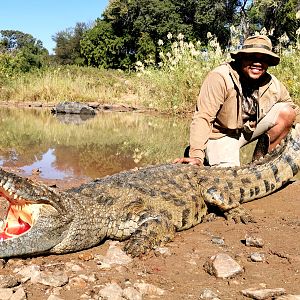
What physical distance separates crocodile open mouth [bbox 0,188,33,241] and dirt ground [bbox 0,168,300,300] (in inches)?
7.0

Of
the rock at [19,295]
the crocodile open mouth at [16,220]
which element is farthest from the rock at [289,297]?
the crocodile open mouth at [16,220]

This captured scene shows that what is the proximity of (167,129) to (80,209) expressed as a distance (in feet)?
22.3

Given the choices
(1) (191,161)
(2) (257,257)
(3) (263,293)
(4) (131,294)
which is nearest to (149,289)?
(4) (131,294)

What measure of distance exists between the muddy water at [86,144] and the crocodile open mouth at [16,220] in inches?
106

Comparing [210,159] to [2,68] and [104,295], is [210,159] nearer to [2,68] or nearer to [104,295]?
[104,295]

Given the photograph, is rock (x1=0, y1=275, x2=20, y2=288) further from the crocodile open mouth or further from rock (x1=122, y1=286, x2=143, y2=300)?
rock (x1=122, y1=286, x2=143, y2=300)

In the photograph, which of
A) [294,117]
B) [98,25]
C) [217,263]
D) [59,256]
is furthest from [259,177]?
[98,25]

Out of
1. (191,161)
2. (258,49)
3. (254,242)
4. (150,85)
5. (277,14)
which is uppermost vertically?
(277,14)

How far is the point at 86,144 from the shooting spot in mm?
8055

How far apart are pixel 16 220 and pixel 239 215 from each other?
1.88 metres

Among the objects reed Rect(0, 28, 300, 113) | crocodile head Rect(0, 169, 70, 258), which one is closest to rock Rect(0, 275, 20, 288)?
crocodile head Rect(0, 169, 70, 258)

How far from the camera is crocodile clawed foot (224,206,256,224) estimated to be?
3.72m

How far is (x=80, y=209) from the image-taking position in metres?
3.04

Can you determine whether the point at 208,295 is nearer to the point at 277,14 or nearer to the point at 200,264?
the point at 200,264
